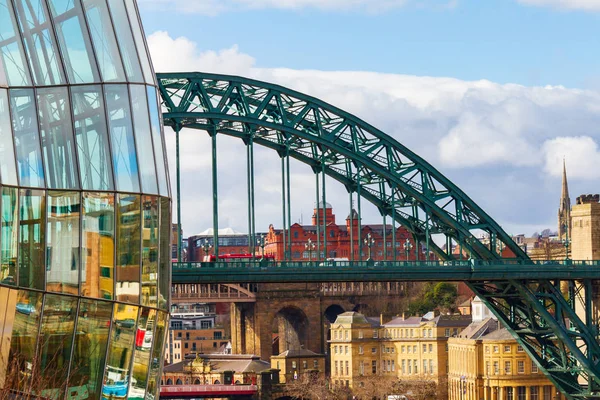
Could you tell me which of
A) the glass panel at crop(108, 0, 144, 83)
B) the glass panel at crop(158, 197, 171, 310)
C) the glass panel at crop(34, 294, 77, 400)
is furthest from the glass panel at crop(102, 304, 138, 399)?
the glass panel at crop(108, 0, 144, 83)

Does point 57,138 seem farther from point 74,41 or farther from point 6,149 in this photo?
point 74,41

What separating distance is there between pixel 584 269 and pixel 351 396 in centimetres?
6117

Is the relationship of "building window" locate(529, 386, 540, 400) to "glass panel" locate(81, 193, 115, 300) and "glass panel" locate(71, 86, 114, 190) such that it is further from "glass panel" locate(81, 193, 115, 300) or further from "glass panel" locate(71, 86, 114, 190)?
"glass panel" locate(71, 86, 114, 190)

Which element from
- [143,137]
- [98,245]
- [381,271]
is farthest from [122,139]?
[381,271]

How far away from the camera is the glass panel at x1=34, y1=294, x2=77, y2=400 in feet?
→ 87.7

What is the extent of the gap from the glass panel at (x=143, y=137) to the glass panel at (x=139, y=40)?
485mm

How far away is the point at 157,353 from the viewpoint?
30.1 metres

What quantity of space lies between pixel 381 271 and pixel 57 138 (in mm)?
44435

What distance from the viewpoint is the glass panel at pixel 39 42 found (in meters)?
27.3

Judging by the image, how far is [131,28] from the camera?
1154 inches

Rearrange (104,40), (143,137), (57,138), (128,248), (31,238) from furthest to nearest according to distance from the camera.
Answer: (143,137), (104,40), (128,248), (57,138), (31,238)

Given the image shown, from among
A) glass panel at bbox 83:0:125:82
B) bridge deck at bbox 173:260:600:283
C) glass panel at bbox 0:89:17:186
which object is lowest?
glass panel at bbox 0:89:17:186

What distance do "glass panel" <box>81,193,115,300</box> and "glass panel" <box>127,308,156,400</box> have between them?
1.29 meters

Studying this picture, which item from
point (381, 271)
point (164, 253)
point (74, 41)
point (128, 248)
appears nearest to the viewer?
point (74, 41)
